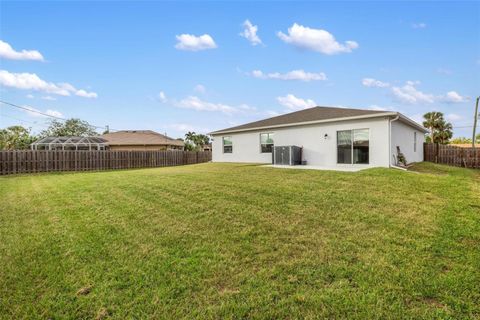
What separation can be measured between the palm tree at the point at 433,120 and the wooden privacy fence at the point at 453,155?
1038 cm

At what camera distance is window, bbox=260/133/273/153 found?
1550cm

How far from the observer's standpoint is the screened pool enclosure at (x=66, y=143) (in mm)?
25391

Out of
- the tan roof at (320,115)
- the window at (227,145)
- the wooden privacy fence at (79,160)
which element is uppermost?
the tan roof at (320,115)

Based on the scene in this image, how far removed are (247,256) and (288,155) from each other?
33.3ft

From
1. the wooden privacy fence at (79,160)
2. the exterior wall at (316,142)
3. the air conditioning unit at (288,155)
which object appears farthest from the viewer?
the wooden privacy fence at (79,160)

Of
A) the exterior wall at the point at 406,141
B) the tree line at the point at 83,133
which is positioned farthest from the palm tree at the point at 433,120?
the exterior wall at the point at 406,141

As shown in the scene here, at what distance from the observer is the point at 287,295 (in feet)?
8.47

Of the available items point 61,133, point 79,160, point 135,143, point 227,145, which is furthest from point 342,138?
point 61,133

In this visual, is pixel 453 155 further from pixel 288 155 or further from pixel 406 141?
pixel 288 155

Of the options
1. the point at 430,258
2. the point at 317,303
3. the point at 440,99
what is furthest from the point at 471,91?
the point at 317,303

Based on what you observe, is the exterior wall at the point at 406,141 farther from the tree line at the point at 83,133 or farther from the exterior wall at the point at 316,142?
the tree line at the point at 83,133

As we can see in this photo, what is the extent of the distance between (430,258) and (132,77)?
796 inches

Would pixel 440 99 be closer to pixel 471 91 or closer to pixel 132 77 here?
pixel 471 91

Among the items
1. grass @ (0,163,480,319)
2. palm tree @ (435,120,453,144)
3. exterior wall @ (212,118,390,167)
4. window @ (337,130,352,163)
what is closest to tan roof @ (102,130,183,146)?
exterior wall @ (212,118,390,167)
